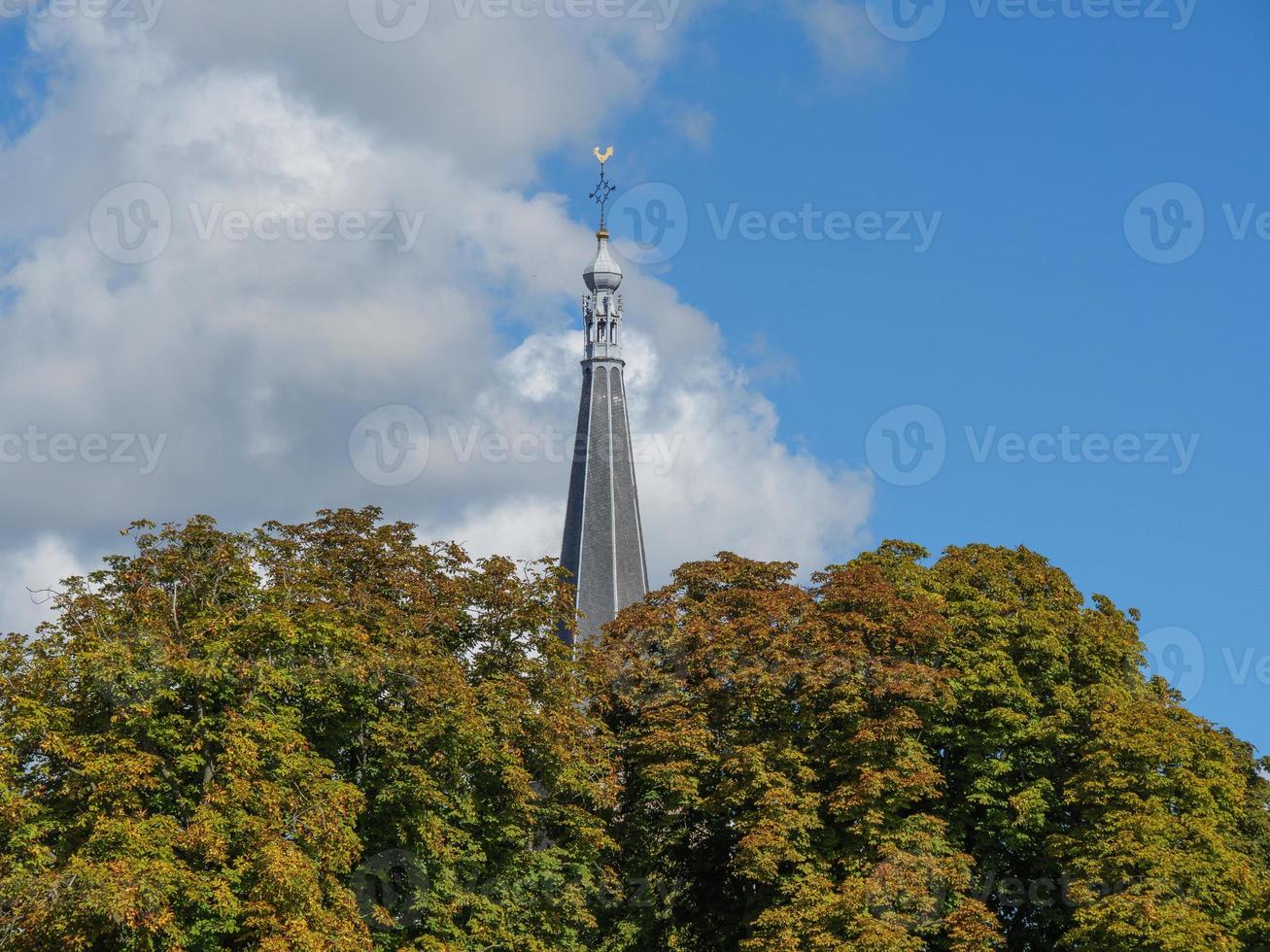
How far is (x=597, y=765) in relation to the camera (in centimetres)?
5112

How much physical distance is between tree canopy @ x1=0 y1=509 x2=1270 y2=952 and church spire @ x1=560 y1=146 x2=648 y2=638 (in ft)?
55.4

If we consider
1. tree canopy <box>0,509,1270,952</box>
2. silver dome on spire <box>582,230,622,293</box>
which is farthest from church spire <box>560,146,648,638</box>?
tree canopy <box>0,509,1270,952</box>

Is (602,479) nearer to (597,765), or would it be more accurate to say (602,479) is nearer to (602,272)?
(602,272)

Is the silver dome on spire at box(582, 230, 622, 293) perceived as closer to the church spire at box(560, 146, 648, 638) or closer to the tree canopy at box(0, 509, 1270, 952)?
the church spire at box(560, 146, 648, 638)

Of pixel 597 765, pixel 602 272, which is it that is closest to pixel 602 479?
pixel 602 272

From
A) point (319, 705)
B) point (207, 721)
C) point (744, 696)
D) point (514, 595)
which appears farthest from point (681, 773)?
point (207, 721)

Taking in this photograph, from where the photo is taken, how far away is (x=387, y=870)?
155 ft

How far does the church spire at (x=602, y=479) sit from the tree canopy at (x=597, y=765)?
16900 millimetres

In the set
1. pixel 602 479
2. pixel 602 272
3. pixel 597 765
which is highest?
pixel 602 272

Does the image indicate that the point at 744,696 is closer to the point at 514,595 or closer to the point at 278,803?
the point at 514,595

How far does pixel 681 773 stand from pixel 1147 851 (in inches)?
499

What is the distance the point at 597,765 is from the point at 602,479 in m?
27.4

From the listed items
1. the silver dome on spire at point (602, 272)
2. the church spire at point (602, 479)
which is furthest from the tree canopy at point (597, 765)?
the silver dome on spire at point (602, 272)

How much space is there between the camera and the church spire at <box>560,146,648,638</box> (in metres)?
74.9
